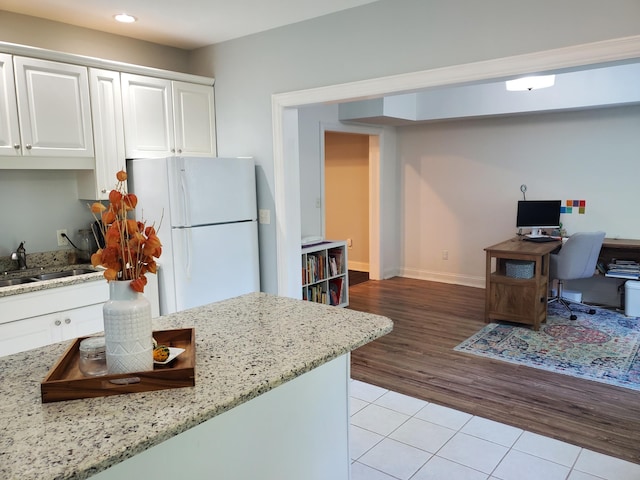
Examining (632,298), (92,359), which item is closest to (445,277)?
(632,298)

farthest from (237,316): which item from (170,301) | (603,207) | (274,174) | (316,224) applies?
(603,207)

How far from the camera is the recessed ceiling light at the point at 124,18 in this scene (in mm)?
3072

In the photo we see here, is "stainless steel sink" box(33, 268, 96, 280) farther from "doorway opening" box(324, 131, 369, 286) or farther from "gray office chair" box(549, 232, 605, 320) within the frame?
"gray office chair" box(549, 232, 605, 320)

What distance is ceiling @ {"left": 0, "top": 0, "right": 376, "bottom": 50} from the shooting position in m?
2.88

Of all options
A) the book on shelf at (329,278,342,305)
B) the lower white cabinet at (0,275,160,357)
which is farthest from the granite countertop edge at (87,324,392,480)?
the book on shelf at (329,278,342,305)

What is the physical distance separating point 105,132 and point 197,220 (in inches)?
33.6

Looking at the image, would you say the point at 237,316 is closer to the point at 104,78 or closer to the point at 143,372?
the point at 143,372

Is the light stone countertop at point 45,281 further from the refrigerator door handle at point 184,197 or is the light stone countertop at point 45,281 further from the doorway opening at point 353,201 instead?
the doorway opening at point 353,201

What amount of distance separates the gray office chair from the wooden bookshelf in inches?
84.0

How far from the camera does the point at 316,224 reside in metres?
5.62

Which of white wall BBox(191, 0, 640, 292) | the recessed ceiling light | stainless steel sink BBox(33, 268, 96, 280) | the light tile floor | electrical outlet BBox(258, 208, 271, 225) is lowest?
the light tile floor

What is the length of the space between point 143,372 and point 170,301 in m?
2.21

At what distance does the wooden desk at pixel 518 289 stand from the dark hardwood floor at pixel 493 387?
27 centimetres

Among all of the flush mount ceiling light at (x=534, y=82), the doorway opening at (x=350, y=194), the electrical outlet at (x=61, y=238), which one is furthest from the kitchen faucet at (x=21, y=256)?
the doorway opening at (x=350, y=194)
